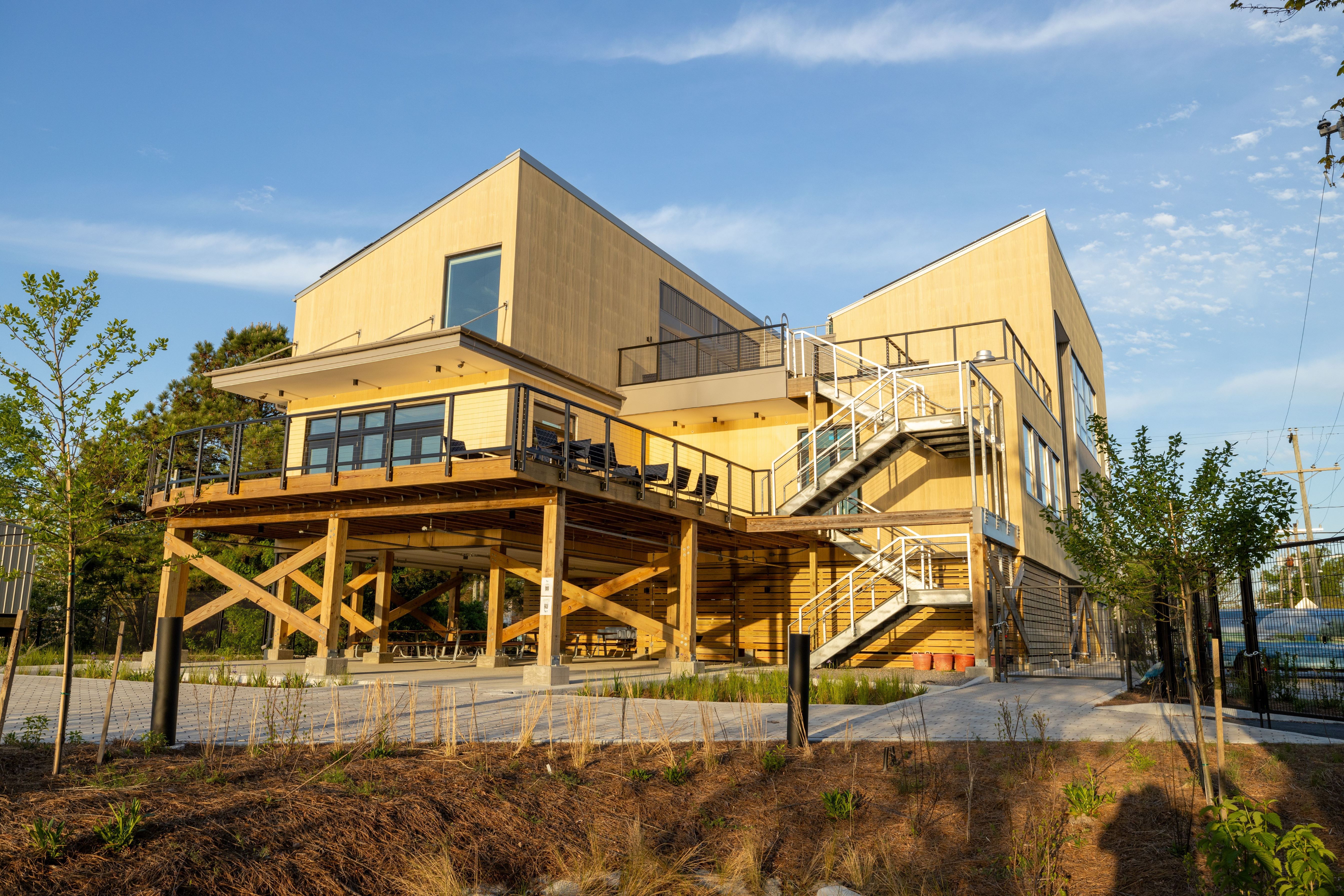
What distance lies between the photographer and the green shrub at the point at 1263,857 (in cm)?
386

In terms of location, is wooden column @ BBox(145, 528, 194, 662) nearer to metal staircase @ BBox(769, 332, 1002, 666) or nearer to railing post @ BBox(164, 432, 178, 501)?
railing post @ BBox(164, 432, 178, 501)

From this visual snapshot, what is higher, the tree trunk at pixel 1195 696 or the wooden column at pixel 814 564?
the wooden column at pixel 814 564

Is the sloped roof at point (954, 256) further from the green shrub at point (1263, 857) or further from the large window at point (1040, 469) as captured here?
the green shrub at point (1263, 857)

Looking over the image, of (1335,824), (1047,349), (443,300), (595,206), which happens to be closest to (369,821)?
(1335,824)

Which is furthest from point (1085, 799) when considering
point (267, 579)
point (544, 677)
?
point (267, 579)

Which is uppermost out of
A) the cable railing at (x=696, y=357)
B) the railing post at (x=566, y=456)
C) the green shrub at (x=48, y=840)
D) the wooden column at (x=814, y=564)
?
the cable railing at (x=696, y=357)

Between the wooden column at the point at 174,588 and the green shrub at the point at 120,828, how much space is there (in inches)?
475

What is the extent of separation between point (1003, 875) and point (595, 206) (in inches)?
841

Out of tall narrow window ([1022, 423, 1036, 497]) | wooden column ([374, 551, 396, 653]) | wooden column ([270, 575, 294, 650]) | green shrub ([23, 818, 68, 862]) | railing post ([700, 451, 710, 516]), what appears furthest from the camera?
tall narrow window ([1022, 423, 1036, 497])

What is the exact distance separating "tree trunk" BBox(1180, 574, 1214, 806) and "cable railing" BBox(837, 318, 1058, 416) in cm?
1609

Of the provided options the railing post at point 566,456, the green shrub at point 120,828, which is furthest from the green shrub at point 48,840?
the railing post at point 566,456

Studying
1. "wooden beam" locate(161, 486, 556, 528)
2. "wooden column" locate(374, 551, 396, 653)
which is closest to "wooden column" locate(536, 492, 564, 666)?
"wooden beam" locate(161, 486, 556, 528)

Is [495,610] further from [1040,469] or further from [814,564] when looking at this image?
[1040,469]

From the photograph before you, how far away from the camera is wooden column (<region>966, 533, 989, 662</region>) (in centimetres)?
1736
